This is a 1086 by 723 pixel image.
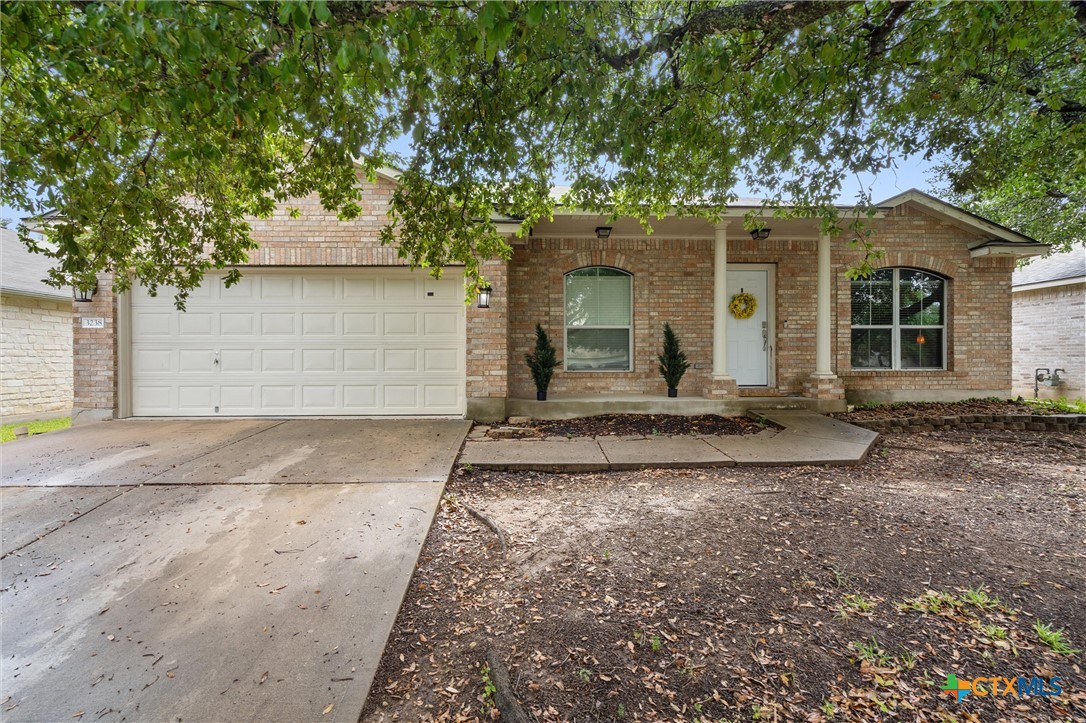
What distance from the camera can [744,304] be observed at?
803 cm

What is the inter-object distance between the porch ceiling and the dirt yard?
448 cm

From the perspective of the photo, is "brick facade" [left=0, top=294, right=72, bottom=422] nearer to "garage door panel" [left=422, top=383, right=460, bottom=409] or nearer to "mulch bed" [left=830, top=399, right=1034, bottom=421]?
"garage door panel" [left=422, top=383, right=460, bottom=409]

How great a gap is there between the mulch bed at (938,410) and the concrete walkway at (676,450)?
4.17 feet

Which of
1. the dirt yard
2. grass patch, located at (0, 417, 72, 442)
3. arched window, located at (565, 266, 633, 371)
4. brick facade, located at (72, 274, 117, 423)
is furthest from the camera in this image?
arched window, located at (565, 266, 633, 371)

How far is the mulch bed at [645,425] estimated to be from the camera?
6152 millimetres

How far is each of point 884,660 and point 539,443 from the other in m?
3.83

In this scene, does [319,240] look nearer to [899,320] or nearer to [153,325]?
[153,325]

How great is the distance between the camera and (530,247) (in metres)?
7.73

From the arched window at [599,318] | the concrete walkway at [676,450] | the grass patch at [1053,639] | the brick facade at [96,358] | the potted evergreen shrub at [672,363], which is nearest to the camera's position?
the grass patch at [1053,639]

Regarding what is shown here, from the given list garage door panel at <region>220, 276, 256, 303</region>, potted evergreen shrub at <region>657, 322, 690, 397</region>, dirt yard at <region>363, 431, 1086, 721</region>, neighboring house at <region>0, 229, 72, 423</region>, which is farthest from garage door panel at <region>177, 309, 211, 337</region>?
potted evergreen shrub at <region>657, 322, 690, 397</region>

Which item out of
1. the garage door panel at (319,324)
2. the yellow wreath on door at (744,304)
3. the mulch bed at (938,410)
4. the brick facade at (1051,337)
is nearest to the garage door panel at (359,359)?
the garage door panel at (319,324)

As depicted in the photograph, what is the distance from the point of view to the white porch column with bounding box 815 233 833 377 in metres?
7.32

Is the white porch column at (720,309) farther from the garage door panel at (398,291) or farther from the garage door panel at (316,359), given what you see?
the garage door panel at (316,359)

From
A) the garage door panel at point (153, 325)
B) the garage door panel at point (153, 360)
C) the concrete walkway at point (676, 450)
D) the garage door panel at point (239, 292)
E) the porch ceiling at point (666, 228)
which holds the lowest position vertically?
the concrete walkway at point (676, 450)
